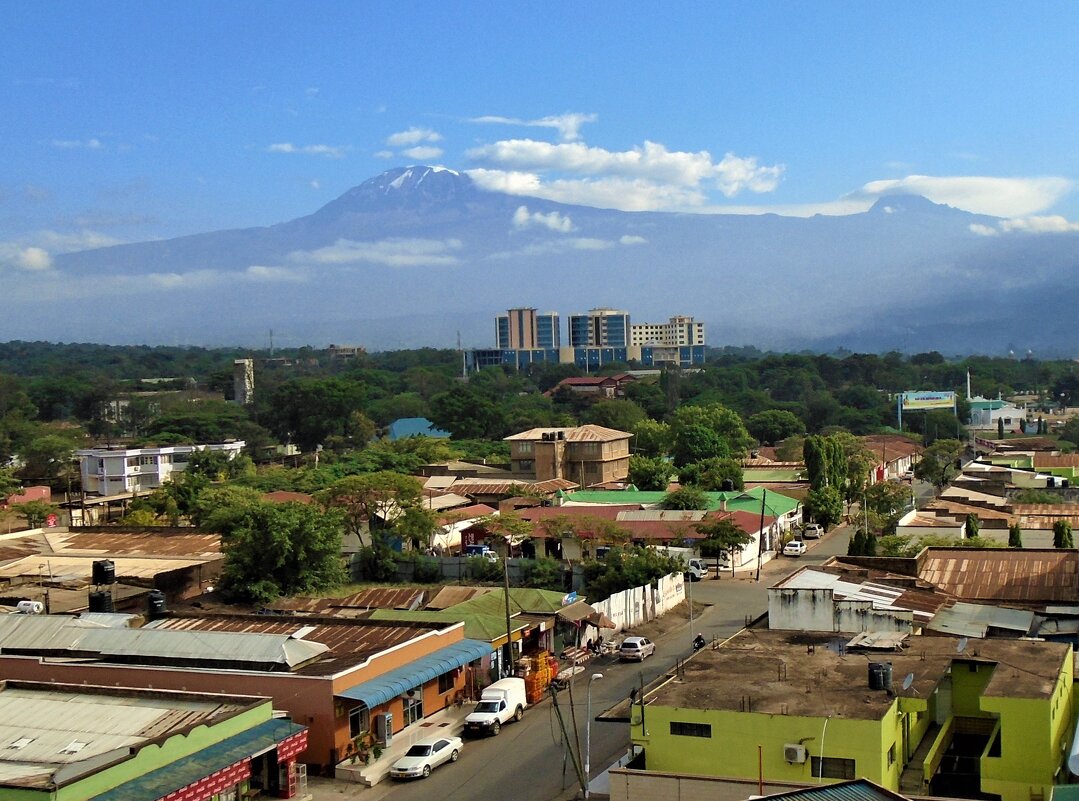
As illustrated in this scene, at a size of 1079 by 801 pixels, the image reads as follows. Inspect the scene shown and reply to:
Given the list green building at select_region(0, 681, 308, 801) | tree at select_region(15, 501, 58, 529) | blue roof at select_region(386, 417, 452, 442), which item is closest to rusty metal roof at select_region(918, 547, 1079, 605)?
green building at select_region(0, 681, 308, 801)

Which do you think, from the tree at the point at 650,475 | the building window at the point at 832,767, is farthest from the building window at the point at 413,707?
the tree at the point at 650,475

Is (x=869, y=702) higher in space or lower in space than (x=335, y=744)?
higher

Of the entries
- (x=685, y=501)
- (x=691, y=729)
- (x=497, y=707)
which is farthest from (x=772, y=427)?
(x=691, y=729)

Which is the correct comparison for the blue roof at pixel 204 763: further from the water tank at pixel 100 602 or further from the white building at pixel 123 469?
the white building at pixel 123 469

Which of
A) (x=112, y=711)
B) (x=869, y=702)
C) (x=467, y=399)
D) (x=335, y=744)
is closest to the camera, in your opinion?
(x=869, y=702)

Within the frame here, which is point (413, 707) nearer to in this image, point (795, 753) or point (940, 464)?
point (795, 753)

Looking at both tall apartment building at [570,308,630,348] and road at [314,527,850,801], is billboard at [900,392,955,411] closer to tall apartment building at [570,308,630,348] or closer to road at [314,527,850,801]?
road at [314,527,850,801]

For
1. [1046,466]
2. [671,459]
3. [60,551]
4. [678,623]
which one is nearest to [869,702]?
[678,623]

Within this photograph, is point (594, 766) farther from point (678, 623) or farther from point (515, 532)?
point (515, 532)
